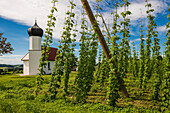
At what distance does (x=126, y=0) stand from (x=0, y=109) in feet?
26.0

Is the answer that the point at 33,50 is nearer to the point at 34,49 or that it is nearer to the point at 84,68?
the point at 34,49

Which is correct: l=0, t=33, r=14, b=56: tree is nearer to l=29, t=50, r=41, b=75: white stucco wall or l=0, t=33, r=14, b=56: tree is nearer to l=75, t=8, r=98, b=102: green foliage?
l=29, t=50, r=41, b=75: white stucco wall

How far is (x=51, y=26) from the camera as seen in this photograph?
7227mm

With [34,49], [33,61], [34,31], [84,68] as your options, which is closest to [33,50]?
[34,49]

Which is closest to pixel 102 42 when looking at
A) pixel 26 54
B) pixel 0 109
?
pixel 0 109

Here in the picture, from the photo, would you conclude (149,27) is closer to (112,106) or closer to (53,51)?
(112,106)

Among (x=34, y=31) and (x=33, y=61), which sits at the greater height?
(x=34, y=31)

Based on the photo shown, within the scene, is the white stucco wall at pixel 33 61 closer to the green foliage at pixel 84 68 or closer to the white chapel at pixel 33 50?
the white chapel at pixel 33 50

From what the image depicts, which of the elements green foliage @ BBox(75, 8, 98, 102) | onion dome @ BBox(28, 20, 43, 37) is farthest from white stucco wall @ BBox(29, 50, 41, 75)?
green foliage @ BBox(75, 8, 98, 102)

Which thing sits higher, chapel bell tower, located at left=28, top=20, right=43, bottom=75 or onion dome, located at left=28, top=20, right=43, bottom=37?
onion dome, located at left=28, top=20, right=43, bottom=37

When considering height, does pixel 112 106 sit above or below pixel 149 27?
below

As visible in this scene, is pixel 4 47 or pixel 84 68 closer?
pixel 84 68

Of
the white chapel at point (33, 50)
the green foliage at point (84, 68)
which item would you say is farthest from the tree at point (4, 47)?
the green foliage at point (84, 68)

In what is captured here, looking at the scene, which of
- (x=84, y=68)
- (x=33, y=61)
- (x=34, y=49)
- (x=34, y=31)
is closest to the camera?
(x=84, y=68)
